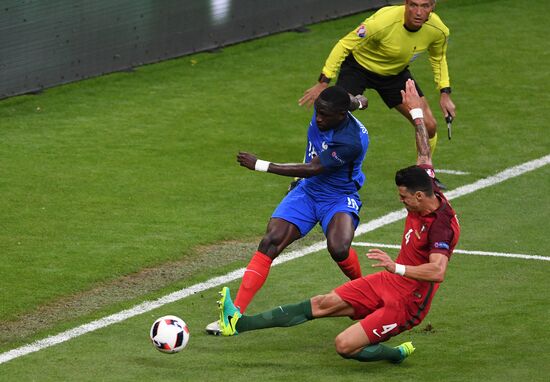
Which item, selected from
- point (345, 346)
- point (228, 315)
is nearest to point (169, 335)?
point (228, 315)

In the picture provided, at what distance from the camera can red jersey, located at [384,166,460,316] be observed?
9898 millimetres

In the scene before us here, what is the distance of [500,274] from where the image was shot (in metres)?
12.8

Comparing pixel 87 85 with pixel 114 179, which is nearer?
pixel 114 179

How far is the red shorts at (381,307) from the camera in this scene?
10109 mm

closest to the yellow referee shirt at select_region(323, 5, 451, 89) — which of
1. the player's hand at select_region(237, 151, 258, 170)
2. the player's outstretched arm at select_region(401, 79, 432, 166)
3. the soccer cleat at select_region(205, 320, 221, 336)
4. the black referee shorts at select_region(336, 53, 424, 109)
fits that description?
the black referee shorts at select_region(336, 53, 424, 109)

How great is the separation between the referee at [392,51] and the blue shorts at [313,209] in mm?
3247

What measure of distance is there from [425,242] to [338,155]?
1523 millimetres

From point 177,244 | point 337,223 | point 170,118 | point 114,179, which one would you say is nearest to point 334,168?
point 337,223

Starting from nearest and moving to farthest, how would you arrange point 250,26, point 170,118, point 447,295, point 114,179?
point 447,295 → point 114,179 → point 170,118 → point 250,26

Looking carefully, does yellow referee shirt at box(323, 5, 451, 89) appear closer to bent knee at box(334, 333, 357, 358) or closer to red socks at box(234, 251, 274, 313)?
red socks at box(234, 251, 274, 313)

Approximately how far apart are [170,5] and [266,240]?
10.0m

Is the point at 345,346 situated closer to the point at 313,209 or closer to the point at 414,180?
the point at 414,180

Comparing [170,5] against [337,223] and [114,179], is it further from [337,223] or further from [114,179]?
[337,223]

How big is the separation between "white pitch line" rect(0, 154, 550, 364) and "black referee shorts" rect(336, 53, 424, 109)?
138 cm
